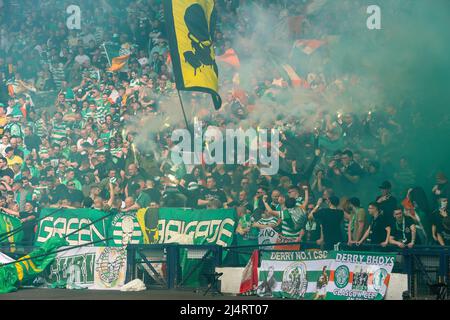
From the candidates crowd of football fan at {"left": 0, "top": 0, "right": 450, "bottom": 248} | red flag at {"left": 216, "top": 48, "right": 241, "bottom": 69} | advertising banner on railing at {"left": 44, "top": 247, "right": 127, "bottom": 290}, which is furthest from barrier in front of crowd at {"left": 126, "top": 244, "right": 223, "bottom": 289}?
red flag at {"left": 216, "top": 48, "right": 241, "bottom": 69}

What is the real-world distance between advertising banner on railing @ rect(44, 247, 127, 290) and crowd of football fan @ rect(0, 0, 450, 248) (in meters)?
1.20

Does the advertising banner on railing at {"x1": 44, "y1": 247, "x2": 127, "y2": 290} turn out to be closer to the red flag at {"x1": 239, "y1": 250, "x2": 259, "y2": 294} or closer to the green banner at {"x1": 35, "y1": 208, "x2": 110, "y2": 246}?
the green banner at {"x1": 35, "y1": 208, "x2": 110, "y2": 246}

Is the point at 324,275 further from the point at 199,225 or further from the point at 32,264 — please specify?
the point at 32,264

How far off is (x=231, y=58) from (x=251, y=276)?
6191mm

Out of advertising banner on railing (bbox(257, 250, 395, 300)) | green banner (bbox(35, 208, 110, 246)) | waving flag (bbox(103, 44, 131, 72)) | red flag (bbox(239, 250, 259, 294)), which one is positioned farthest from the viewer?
waving flag (bbox(103, 44, 131, 72))

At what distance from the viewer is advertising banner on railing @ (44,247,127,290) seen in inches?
611

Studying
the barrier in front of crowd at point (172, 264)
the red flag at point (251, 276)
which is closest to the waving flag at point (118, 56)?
the barrier in front of crowd at point (172, 264)

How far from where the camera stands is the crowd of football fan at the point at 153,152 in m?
14.3

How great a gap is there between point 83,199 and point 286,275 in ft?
18.4

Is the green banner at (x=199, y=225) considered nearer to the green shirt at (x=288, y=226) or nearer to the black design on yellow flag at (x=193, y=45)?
the green shirt at (x=288, y=226)

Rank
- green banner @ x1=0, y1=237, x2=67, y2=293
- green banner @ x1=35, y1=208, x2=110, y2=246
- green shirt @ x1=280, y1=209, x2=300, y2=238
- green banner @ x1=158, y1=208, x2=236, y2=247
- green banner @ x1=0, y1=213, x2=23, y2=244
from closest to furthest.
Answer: green shirt @ x1=280, y1=209, x2=300, y2=238 < green banner @ x1=158, y1=208, x2=236, y2=247 < green banner @ x1=0, y1=237, x2=67, y2=293 < green banner @ x1=35, y1=208, x2=110, y2=246 < green banner @ x1=0, y1=213, x2=23, y2=244

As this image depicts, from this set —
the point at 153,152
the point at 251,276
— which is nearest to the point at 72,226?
the point at 153,152

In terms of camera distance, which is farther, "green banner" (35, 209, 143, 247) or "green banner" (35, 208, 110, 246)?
"green banner" (35, 208, 110, 246)
